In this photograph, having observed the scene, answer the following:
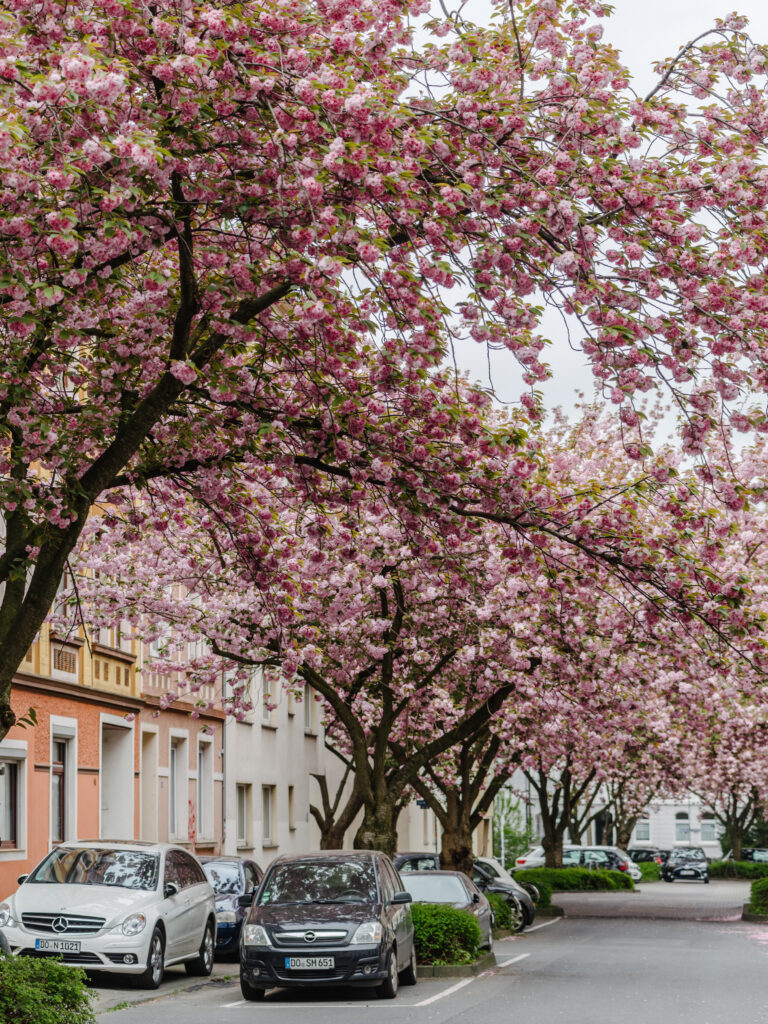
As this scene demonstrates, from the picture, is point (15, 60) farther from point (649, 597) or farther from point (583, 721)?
point (583, 721)

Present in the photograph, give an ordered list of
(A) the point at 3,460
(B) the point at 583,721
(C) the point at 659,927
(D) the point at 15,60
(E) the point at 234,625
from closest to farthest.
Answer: (D) the point at 15,60
(A) the point at 3,460
(E) the point at 234,625
(B) the point at 583,721
(C) the point at 659,927

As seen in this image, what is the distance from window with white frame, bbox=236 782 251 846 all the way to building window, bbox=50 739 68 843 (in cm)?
1250

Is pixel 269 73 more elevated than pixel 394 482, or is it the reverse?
pixel 269 73

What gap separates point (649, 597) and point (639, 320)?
13.7 ft

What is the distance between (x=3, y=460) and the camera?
475 inches

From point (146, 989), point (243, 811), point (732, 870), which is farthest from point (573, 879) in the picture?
point (146, 989)

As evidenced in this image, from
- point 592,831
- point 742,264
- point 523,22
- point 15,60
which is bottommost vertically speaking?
point 592,831

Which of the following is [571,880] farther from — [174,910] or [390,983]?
[390,983]

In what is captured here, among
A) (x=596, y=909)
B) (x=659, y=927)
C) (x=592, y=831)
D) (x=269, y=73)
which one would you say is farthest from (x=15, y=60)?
(x=592, y=831)

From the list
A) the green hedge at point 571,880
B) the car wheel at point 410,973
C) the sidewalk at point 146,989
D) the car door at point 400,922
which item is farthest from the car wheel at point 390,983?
the green hedge at point 571,880

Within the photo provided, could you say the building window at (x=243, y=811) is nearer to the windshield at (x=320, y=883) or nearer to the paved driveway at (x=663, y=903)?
the paved driveway at (x=663, y=903)

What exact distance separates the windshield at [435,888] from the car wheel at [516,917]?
32.5ft

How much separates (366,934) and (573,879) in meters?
36.5

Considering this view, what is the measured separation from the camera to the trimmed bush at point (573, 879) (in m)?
44.2
